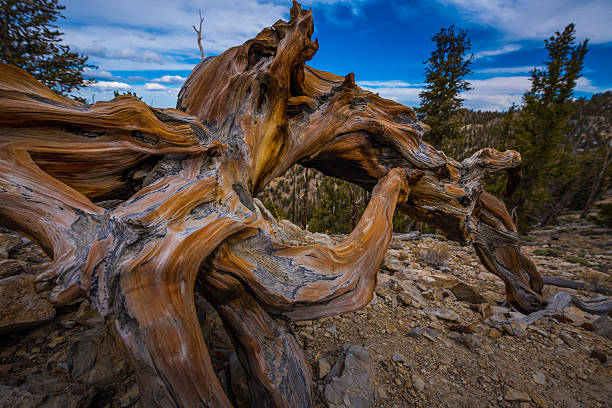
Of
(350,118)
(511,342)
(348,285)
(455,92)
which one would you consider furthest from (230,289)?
(455,92)

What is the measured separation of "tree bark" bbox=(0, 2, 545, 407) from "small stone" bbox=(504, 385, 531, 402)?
1.52 meters

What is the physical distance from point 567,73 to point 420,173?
700 inches

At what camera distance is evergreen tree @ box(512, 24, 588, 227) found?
12.8 metres

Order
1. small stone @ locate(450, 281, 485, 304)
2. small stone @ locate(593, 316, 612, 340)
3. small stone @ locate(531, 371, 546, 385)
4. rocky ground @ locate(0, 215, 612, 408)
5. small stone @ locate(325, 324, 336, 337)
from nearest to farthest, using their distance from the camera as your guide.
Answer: rocky ground @ locate(0, 215, 612, 408) < small stone @ locate(531, 371, 546, 385) < small stone @ locate(325, 324, 336, 337) < small stone @ locate(593, 316, 612, 340) < small stone @ locate(450, 281, 485, 304)

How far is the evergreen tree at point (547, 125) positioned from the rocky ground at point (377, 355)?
40.6 ft

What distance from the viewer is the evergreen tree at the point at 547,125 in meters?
12.8

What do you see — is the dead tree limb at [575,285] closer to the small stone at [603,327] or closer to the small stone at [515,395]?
the small stone at [603,327]

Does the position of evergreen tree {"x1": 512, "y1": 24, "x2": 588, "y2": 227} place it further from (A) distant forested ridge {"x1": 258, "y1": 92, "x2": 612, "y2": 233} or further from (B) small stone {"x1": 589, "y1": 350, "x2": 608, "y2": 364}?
(B) small stone {"x1": 589, "y1": 350, "x2": 608, "y2": 364}

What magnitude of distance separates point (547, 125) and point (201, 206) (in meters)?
18.2

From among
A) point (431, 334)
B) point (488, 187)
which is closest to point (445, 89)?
point (488, 187)

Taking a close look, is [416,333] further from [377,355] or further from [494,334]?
[494,334]

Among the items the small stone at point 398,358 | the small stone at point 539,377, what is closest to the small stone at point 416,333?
the small stone at point 398,358

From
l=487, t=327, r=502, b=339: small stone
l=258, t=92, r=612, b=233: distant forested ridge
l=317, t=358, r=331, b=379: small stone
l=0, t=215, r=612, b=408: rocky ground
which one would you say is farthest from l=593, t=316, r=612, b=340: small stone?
l=258, t=92, r=612, b=233: distant forested ridge

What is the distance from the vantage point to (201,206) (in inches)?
67.8
